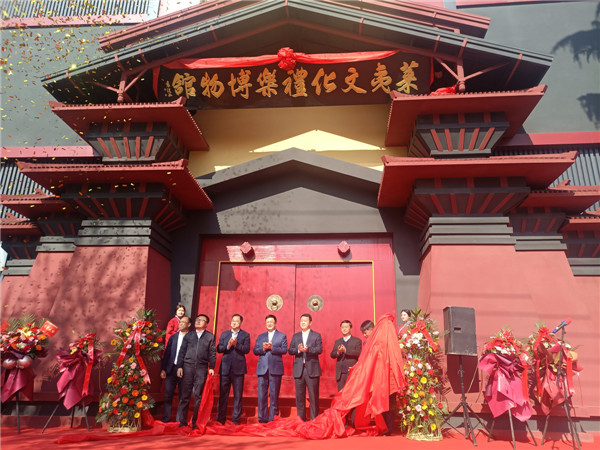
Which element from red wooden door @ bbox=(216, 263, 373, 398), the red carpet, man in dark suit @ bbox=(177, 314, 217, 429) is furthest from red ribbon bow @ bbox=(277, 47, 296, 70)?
the red carpet

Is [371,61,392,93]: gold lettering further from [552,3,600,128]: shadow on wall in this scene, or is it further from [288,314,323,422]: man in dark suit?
[552,3,600,128]: shadow on wall

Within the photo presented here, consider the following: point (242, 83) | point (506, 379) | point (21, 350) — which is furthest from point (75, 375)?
point (242, 83)

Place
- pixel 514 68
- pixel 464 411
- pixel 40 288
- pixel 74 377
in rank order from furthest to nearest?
pixel 40 288 < pixel 514 68 < pixel 74 377 < pixel 464 411

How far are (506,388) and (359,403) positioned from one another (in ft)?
6.31

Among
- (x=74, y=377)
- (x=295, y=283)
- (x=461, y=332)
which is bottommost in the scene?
(x=74, y=377)

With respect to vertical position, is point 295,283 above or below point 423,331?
above

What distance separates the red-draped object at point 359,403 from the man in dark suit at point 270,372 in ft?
1.43

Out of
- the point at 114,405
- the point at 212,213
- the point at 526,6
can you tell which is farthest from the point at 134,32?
the point at 526,6

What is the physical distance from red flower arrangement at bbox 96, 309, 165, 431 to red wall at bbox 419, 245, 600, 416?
4.52m

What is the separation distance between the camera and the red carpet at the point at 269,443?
4.85 meters

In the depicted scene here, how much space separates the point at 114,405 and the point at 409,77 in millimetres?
7643

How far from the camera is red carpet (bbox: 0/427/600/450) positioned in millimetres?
4848

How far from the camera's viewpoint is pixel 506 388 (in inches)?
212

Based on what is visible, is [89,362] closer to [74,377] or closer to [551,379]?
[74,377]
